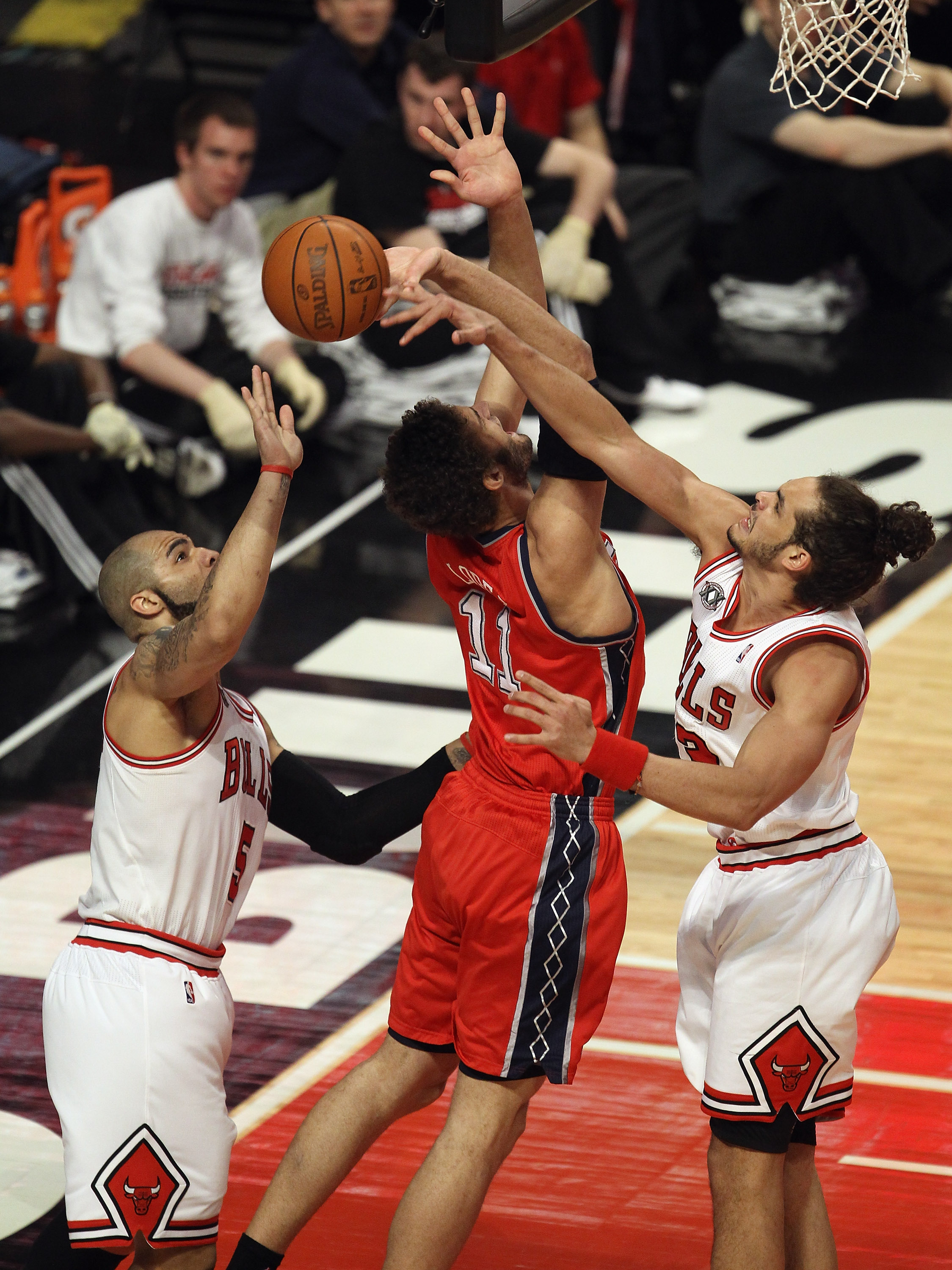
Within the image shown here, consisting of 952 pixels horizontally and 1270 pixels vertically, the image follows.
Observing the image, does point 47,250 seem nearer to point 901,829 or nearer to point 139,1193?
point 901,829

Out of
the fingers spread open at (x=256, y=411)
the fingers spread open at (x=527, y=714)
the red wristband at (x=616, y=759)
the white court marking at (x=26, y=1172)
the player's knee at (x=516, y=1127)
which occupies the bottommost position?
the white court marking at (x=26, y=1172)

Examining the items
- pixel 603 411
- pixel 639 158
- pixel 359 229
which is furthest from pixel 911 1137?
pixel 639 158

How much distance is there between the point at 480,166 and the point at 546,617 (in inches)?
39.6

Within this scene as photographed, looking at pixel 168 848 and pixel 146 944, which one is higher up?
pixel 168 848

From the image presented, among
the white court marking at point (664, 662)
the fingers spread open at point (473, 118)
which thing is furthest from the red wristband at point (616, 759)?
the white court marking at point (664, 662)

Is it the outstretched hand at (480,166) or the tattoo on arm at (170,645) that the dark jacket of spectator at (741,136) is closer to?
the outstretched hand at (480,166)

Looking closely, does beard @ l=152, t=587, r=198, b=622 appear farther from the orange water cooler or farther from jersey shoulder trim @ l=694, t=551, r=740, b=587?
the orange water cooler

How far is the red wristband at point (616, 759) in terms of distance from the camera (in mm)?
3273

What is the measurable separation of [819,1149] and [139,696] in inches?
80.6

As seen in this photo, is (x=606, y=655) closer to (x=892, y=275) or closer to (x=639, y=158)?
(x=892, y=275)

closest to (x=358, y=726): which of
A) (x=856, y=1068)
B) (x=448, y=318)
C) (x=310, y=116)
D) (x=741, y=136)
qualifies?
(x=856, y=1068)

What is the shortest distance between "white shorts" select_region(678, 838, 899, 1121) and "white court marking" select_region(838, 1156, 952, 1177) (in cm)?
76

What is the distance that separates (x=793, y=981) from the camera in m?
3.51

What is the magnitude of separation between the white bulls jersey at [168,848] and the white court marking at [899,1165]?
5.54 feet
